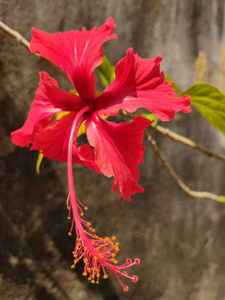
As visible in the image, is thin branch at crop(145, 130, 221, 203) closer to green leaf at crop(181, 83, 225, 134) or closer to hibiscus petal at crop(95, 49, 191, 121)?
green leaf at crop(181, 83, 225, 134)

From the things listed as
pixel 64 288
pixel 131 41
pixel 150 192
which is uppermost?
pixel 131 41

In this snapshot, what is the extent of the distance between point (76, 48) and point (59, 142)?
0.18 meters

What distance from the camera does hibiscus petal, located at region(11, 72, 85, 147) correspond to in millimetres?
624

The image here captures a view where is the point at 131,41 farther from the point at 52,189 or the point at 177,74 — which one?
the point at 52,189

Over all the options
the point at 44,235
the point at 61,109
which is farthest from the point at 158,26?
the point at 44,235

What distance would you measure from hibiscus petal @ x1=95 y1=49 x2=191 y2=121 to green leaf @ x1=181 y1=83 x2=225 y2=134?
0.66ft

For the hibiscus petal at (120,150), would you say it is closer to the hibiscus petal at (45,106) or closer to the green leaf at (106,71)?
the hibiscus petal at (45,106)

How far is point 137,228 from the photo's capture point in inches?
49.1

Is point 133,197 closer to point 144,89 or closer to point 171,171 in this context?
point 171,171

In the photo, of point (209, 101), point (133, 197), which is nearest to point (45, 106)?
point (209, 101)

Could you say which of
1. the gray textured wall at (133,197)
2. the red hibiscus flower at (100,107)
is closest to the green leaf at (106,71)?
the red hibiscus flower at (100,107)

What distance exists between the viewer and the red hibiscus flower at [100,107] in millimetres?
595

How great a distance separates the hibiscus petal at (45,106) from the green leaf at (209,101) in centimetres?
30

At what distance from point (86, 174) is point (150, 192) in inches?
11.3
